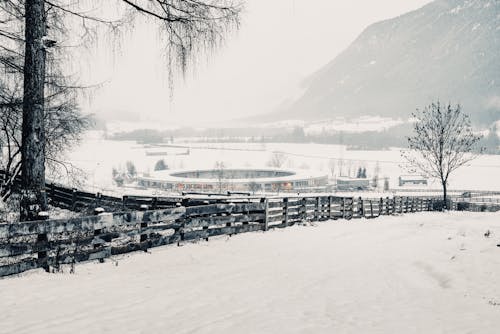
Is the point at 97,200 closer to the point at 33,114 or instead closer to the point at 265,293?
the point at 33,114

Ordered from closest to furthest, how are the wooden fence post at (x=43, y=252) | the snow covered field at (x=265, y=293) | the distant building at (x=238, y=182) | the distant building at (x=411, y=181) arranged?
the snow covered field at (x=265, y=293), the wooden fence post at (x=43, y=252), the distant building at (x=238, y=182), the distant building at (x=411, y=181)

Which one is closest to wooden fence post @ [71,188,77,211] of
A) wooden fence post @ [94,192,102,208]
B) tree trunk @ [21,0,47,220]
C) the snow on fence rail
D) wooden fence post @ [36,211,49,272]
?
wooden fence post @ [94,192,102,208]

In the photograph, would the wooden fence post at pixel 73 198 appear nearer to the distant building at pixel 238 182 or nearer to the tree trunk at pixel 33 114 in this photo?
the tree trunk at pixel 33 114

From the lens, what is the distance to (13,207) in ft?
59.1

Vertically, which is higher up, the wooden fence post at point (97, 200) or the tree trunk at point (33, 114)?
the tree trunk at point (33, 114)

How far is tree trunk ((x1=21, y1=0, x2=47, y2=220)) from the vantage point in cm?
851

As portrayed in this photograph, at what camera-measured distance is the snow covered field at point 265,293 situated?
583 centimetres

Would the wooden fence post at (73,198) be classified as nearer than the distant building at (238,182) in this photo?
Yes

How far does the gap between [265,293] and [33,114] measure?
18.2 feet

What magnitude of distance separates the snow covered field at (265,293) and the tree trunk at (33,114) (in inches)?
62.9

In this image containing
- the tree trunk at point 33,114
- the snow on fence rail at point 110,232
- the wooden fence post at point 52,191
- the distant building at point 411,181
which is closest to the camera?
the snow on fence rail at point 110,232

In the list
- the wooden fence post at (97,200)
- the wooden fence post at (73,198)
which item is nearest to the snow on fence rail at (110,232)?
the wooden fence post at (97,200)

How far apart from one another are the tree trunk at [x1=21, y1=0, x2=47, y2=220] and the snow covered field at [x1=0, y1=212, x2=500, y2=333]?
5.24 feet

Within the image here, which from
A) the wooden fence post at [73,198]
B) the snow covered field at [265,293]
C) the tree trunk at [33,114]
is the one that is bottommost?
the snow covered field at [265,293]
